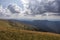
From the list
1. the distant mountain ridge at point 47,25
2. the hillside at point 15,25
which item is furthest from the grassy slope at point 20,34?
the distant mountain ridge at point 47,25

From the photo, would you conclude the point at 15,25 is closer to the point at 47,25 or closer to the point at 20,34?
the point at 20,34

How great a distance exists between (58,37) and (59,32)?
0.13 metres

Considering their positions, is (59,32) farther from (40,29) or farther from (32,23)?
(32,23)

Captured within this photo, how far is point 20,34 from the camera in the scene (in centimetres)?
312

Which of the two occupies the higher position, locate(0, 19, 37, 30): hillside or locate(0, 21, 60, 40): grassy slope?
locate(0, 19, 37, 30): hillside

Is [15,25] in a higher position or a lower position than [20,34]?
higher

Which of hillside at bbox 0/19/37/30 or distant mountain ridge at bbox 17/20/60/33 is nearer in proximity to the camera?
distant mountain ridge at bbox 17/20/60/33

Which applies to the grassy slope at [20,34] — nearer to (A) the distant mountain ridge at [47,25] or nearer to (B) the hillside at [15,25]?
(B) the hillside at [15,25]

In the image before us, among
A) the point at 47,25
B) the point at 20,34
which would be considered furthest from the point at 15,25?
the point at 47,25

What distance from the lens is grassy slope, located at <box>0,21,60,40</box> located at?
9.85 ft

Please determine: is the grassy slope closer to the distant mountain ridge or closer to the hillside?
the hillside

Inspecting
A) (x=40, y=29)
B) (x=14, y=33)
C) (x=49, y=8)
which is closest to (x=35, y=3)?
(x=49, y=8)

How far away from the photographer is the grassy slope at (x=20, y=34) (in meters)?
3.00

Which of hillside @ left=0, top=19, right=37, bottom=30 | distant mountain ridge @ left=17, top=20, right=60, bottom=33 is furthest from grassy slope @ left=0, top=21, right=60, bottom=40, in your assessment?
distant mountain ridge @ left=17, top=20, right=60, bottom=33
